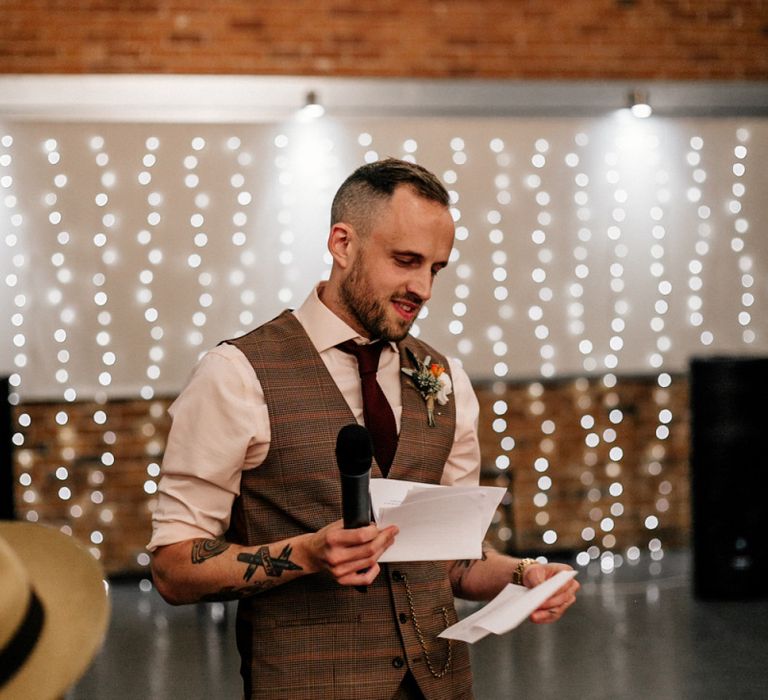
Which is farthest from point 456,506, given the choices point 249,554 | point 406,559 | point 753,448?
point 753,448

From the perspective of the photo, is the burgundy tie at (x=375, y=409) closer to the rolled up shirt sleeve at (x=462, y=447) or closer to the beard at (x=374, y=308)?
the beard at (x=374, y=308)

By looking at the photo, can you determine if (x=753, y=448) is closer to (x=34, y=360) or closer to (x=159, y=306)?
(x=159, y=306)

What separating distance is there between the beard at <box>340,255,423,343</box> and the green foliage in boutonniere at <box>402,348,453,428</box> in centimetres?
11

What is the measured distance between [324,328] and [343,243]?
154 millimetres

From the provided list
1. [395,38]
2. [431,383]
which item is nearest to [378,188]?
[431,383]

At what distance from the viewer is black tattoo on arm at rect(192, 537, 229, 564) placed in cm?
169

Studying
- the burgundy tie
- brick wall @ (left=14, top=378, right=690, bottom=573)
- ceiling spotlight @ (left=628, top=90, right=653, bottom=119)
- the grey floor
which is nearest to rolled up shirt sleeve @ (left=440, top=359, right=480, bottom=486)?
the burgundy tie

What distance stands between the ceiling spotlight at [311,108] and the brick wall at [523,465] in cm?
180

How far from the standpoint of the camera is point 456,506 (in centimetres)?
167

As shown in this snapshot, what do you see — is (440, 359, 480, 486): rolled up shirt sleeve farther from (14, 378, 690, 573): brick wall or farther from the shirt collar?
(14, 378, 690, 573): brick wall

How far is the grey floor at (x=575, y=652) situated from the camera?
13.7 ft

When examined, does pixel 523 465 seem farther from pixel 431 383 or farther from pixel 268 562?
pixel 268 562

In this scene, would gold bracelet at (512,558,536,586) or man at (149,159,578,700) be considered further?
gold bracelet at (512,558,536,586)

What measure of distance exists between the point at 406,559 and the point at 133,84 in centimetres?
489
